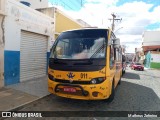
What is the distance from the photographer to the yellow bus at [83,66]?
6123mm

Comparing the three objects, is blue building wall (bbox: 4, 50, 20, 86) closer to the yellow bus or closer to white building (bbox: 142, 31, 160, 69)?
the yellow bus

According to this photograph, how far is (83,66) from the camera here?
6180 mm

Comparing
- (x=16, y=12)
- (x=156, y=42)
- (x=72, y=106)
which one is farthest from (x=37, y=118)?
(x=156, y=42)

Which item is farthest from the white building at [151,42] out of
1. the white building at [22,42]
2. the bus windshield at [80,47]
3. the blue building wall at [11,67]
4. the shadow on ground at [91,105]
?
the bus windshield at [80,47]

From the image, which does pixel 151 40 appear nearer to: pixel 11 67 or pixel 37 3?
pixel 37 3

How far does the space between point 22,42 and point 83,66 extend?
18.3 feet

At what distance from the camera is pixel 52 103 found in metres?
7.19

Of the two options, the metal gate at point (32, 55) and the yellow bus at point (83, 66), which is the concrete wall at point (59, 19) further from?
the yellow bus at point (83, 66)

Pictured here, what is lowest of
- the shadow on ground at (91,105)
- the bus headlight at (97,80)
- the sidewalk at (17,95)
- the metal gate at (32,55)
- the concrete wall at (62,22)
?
the shadow on ground at (91,105)

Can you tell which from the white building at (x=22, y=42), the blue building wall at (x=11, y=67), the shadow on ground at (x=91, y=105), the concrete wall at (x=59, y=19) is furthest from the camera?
the concrete wall at (x=59, y=19)

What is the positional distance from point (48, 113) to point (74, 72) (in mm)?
1489

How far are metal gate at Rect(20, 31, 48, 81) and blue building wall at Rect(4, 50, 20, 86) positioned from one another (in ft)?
1.62

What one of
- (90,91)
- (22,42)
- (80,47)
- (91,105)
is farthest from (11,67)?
(90,91)

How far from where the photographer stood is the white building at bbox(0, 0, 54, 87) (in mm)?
9031
